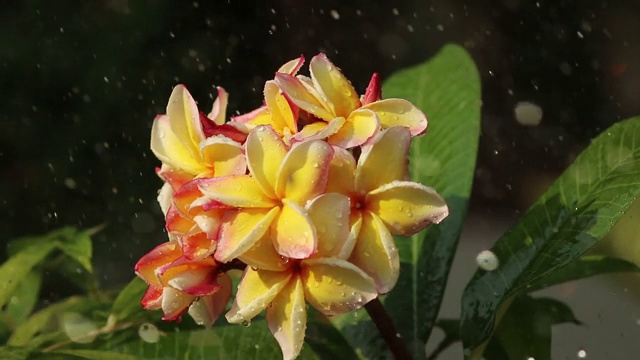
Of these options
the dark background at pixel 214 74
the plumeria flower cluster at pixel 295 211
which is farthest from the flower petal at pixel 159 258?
the dark background at pixel 214 74

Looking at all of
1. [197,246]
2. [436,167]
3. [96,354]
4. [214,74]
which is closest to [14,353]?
[96,354]

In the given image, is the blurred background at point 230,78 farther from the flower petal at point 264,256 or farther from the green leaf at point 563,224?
the flower petal at point 264,256

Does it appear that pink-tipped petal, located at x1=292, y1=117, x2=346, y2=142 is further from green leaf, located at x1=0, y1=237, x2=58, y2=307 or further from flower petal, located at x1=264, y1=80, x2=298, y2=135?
green leaf, located at x1=0, y1=237, x2=58, y2=307

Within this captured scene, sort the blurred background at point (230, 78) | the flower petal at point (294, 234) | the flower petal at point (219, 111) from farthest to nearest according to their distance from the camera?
the blurred background at point (230, 78) → the flower petal at point (219, 111) → the flower petal at point (294, 234)

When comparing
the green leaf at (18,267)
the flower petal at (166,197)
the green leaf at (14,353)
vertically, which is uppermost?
the flower petal at (166,197)

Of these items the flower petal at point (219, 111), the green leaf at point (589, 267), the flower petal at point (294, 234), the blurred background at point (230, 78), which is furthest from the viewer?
the blurred background at point (230, 78)

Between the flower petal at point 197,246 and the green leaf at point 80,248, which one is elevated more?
the flower petal at point 197,246
